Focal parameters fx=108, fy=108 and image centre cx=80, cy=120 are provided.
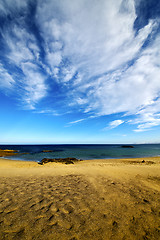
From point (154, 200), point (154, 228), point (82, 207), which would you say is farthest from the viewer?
point (154, 200)

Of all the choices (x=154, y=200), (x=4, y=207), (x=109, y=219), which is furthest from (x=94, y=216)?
(x=4, y=207)

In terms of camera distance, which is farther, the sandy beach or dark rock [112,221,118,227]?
dark rock [112,221,118,227]

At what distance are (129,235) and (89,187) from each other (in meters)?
3.46

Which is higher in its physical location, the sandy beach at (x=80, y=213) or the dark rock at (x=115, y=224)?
the sandy beach at (x=80, y=213)

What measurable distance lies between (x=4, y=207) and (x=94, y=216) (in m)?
3.56

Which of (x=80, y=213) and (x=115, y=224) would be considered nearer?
(x=115, y=224)

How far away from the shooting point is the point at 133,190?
5.97 metres

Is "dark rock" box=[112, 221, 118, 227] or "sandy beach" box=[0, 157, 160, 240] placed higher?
"sandy beach" box=[0, 157, 160, 240]

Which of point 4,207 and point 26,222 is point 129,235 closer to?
point 26,222

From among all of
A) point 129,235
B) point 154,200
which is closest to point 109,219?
point 129,235

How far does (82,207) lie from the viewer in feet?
14.3

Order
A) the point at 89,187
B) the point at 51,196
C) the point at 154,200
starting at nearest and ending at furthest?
the point at 154,200, the point at 51,196, the point at 89,187

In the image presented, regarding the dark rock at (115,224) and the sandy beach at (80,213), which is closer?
the sandy beach at (80,213)

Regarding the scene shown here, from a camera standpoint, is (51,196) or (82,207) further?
(51,196)
